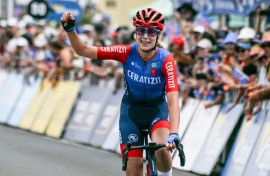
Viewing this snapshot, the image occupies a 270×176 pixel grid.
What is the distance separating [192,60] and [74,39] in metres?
7.42

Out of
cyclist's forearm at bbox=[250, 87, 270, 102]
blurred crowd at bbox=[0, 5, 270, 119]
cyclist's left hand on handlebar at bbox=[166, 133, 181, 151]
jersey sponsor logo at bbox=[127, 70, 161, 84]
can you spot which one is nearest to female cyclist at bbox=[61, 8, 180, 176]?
jersey sponsor logo at bbox=[127, 70, 161, 84]

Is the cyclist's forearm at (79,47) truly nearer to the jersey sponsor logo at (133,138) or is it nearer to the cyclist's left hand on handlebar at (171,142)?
the jersey sponsor logo at (133,138)

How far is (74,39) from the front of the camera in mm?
8586

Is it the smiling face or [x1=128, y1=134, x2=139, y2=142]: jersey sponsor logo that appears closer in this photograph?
the smiling face

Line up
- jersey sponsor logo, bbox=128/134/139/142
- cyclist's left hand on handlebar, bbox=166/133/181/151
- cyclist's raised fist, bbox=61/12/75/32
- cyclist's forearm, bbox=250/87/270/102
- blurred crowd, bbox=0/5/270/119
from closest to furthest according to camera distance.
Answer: cyclist's left hand on handlebar, bbox=166/133/181/151 < cyclist's raised fist, bbox=61/12/75/32 < jersey sponsor logo, bbox=128/134/139/142 < cyclist's forearm, bbox=250/87/270/102 < blurred crowd, bbox=0/5/270/119

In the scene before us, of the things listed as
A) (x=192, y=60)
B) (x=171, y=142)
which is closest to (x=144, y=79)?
(x=171, y=142)

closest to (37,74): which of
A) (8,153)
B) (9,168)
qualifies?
(8,153)

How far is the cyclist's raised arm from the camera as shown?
8406 millimetres

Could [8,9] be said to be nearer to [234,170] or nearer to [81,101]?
[81,101]

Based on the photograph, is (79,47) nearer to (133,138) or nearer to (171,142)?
(133,138)

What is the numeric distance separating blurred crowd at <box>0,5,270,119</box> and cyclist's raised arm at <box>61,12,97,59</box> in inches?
167

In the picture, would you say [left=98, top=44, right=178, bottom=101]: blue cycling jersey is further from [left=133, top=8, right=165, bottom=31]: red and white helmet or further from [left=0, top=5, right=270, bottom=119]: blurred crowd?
[left=0, top=5, right=270, bottom=119]: blurred crowd

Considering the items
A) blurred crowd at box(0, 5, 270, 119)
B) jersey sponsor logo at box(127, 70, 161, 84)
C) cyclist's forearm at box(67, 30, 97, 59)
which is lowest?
blurred crowd at box(0, 5, 270, 119)

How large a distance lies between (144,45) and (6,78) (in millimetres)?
14640
